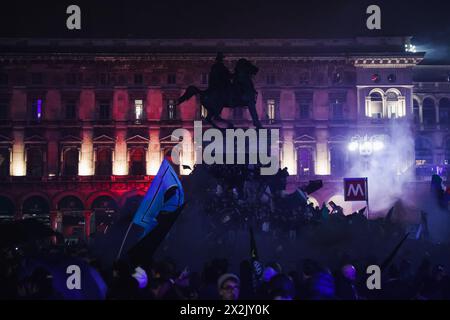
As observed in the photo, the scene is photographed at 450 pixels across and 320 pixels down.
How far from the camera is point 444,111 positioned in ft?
144

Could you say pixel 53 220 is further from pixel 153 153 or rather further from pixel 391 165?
pixel 391 165

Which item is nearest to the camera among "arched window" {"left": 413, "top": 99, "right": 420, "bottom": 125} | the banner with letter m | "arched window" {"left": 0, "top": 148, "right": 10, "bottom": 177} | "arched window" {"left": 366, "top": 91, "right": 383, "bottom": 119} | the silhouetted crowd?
the silhouetted crowd

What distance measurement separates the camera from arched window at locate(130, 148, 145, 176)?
3966 centimetres

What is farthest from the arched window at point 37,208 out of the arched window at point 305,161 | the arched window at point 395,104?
the arched window at point 395,104

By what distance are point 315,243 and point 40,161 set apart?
97.2 feet

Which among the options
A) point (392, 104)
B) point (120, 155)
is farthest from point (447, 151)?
point (120, 155)

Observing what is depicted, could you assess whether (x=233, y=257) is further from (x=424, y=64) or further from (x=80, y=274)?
(x=424, y=64)

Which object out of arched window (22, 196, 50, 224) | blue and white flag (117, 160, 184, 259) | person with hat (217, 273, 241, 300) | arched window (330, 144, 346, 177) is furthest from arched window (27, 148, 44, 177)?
person with hat (217, 273, 241, 300)

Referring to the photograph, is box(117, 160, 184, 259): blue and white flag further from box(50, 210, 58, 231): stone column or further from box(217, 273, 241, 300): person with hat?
box(50, 210, 58, 231): stone column

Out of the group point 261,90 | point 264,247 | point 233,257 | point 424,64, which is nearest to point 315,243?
point 264,247

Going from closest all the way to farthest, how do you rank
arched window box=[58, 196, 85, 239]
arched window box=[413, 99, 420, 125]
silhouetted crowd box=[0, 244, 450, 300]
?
silhouetted crowd box=[0, 244, 450, 300] → arched window box=[58, 196, 85, 239] → arched window box=[413, 99, 420, 125]

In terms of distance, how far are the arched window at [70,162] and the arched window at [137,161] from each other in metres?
3.98

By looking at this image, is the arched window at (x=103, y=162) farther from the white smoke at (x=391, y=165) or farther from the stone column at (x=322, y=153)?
the white smoke at (x=391, y=165)

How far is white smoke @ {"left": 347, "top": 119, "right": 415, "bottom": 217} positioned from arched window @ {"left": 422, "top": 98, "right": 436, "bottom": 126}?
3.58 metres
